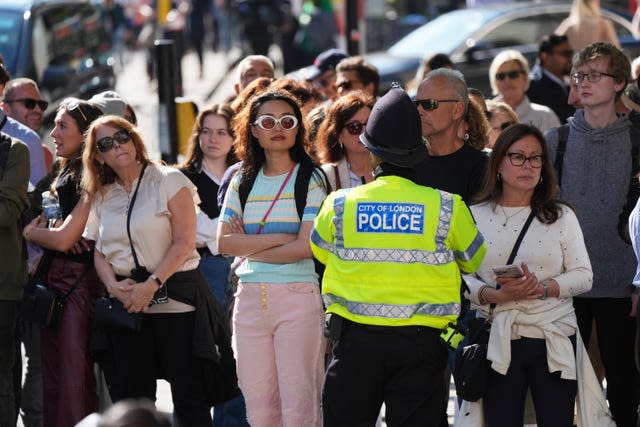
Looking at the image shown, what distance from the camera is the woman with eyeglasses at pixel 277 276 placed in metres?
6.67

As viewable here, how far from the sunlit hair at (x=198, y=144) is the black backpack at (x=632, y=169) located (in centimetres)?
207

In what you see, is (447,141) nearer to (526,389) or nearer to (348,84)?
(526,389)

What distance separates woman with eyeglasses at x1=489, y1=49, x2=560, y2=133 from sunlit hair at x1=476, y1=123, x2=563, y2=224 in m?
3.27

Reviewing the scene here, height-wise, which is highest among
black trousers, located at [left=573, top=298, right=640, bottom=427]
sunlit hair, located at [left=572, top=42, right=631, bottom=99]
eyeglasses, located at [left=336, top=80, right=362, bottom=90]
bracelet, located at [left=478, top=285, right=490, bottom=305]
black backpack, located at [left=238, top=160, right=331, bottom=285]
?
sunlit hair, located at [left=572, top=42, right=631, bottom=99]

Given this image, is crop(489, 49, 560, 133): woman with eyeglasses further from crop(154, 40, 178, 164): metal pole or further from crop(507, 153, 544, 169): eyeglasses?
crop(507, 153, 544, 169): eyeglasses

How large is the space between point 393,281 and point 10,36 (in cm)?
969

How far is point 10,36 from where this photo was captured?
14531 mm

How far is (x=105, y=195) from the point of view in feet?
23.5

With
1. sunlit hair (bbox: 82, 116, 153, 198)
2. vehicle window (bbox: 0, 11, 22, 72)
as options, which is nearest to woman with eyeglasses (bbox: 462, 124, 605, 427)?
sunlit hair (bbox: 82, 116, 153, 198)

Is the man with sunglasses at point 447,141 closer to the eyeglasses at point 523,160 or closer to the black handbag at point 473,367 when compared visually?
the eyeglasses at point 523,160

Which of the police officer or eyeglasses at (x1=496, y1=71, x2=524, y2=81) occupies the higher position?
eyeglasses at (x1=496, y1=71, x2=524, y2=81)

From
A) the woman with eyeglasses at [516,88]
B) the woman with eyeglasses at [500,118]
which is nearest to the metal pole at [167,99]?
the woman with eyeglasses at [516,88]

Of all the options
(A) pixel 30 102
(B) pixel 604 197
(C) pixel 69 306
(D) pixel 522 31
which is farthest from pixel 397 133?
(D) pixel 522 31

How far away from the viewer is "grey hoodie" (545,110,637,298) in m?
7.28
